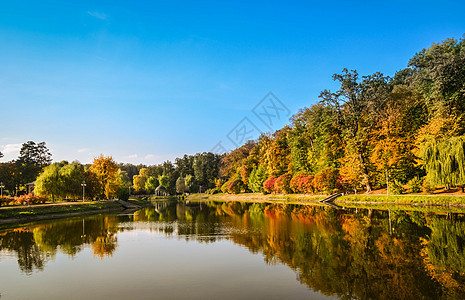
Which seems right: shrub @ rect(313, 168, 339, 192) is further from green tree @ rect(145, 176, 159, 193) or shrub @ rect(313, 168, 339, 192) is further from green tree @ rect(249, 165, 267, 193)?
green tree @ rect(145, 176, 159, 193)

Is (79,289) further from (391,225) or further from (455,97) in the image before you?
(455,97)

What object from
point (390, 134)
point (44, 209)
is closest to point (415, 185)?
point (390, 134)

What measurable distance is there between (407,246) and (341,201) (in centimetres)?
3073

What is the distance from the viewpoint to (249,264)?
40.0 ft

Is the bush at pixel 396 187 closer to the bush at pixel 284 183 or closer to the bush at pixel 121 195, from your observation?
the bush at pixel 284 183

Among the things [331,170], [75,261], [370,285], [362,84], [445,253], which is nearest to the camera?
[370,285]

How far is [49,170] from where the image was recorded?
4462cm

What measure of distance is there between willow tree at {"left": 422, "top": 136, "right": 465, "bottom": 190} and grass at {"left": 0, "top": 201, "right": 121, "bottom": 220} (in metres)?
39.9

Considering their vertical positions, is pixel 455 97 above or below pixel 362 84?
below

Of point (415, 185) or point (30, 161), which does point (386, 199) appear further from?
point (30, 161)

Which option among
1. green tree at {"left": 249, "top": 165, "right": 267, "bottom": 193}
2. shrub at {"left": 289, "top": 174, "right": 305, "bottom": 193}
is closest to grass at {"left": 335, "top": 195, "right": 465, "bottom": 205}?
shrub at {"left": 289, "top": 174, "right": 305, "bottom": 193}

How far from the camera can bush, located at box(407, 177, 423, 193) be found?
1446 inches

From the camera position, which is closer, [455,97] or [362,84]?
[455,97]

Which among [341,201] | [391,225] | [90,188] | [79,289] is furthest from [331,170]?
[79,289]
